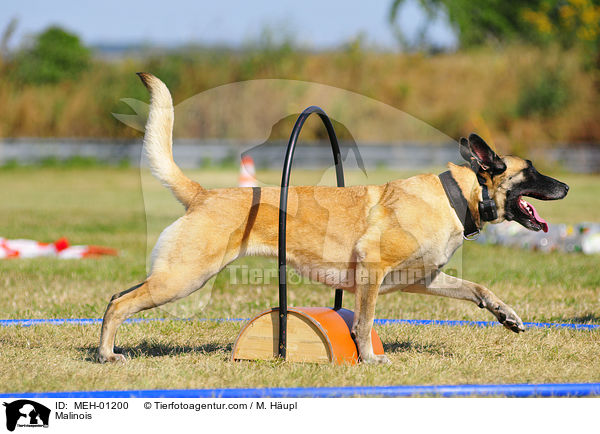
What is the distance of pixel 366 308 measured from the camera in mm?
4461

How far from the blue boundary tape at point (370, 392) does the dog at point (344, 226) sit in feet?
2.77

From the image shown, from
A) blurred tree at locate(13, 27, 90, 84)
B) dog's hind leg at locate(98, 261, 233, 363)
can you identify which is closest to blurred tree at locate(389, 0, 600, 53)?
blurred tree at locate(13, 27, 90, 84)

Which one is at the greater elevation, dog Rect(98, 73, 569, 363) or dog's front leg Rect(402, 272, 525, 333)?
dog Rect(98, 73, 569, 363)

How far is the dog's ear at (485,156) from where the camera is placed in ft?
15.2

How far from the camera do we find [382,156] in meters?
21.0

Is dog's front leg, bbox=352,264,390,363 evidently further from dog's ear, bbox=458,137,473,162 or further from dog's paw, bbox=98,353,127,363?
dog's paw, bbox=98,353,127,363

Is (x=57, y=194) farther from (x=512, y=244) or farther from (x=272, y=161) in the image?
(x=512, y=244)

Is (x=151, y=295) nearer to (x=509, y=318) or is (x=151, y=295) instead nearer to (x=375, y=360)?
(x=375, y=360)

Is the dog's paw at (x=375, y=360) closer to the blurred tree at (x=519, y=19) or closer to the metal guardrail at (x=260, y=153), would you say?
the metal guardrail at (x=260, y=153)

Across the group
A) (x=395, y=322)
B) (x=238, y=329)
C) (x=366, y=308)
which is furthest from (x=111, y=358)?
(x=395, y=322)

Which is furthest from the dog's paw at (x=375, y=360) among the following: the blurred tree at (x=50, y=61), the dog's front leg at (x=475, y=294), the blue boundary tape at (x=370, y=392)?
the blurred tree at (x=50, y=61)
